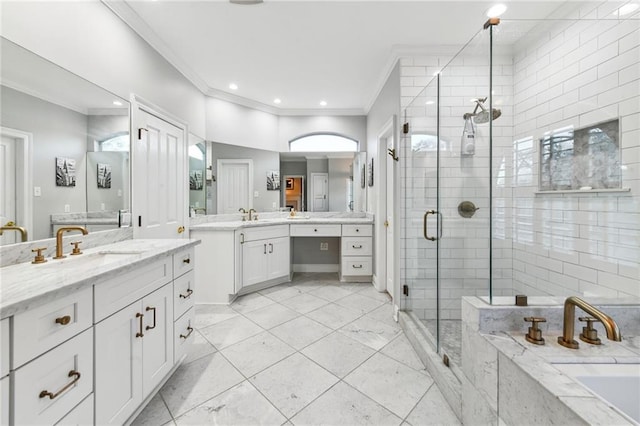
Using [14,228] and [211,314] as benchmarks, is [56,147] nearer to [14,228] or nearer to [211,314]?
[14,228]

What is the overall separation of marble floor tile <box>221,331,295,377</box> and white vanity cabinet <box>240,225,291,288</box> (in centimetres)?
101

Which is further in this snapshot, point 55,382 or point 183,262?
point 183,262

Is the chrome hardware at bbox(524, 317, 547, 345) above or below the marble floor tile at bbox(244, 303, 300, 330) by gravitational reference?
above

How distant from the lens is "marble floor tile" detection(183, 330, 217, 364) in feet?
5.89

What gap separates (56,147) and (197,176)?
4.97ft

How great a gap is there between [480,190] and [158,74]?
3.00 metres

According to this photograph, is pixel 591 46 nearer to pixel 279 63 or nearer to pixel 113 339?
pixel 279 63

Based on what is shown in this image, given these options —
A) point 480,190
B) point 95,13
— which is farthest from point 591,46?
point 95,13

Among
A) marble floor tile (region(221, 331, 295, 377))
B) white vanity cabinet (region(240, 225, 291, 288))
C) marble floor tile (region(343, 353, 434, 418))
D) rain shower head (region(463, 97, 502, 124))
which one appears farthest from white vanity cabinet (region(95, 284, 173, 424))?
rain shower head (region(463, 97, 502, 124))

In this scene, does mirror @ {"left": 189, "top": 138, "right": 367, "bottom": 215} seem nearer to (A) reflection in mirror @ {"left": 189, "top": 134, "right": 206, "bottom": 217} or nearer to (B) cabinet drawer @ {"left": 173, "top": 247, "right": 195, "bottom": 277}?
(A) reflection in mirror @ {"left": 189, "top": 134, "right": 206, "bottom": 217}

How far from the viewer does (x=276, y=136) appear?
12.5 ft

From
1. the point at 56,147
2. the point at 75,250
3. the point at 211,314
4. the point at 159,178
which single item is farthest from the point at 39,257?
the point at 211,314

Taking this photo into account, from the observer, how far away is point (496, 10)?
6.16 ft

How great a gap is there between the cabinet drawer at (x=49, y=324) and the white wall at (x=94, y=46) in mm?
1408
